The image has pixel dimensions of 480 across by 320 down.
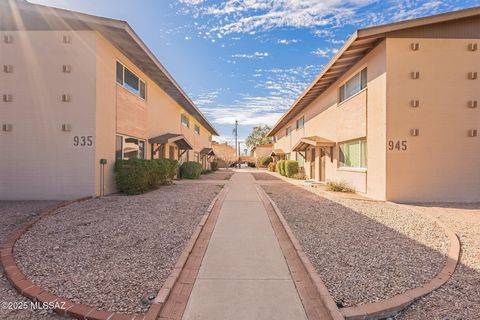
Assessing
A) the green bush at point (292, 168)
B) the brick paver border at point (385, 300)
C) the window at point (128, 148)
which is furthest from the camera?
the green bush at point (292, 168)

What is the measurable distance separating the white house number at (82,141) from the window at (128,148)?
1501 millimetres

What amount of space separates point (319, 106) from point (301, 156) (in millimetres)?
5474

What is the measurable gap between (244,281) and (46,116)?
9.13m

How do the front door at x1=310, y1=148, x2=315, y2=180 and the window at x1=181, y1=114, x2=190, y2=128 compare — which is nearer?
the front door at x1=310, y1=148, x2=315, y2=180

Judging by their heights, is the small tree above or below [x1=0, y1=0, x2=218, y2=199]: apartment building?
above

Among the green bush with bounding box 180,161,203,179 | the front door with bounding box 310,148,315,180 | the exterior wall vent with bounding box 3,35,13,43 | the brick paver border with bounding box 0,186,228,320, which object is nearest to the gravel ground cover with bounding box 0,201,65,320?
the brick paver border with bounding box 0,186,228,320

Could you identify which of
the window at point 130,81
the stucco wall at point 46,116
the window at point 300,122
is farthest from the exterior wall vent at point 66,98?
the window at point 300,122

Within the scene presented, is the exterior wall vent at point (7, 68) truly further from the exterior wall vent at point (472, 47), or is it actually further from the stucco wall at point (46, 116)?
the exterior wall vent at point (472, 47)

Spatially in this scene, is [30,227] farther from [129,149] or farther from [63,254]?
[129,149]

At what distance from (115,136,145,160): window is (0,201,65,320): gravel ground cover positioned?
10.2 ft

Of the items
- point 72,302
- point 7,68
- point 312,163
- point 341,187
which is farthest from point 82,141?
point 312,163

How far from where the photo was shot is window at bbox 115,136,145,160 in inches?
400

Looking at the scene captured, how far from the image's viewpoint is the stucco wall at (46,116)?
27.3 feet

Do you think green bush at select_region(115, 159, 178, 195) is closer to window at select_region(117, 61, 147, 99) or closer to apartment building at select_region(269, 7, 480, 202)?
window at select_region(117, 61, 147, 99)
